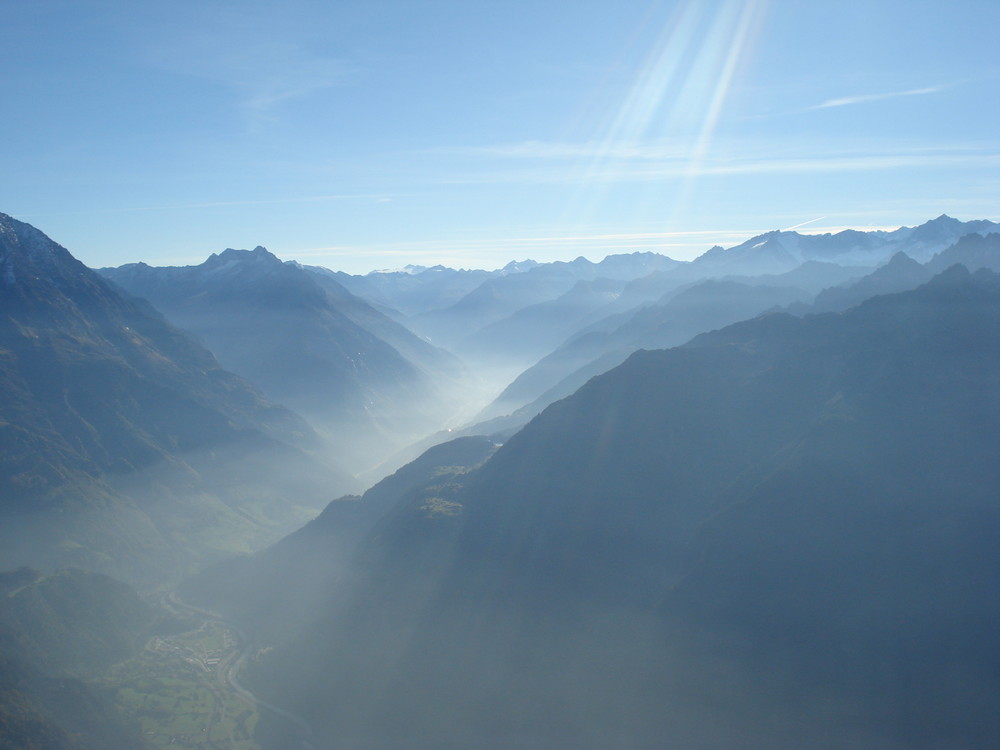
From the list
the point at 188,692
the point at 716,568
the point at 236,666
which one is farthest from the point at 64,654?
the point at 716,568

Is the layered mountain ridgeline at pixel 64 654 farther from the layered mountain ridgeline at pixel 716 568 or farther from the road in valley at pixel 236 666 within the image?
the layered mountain ridgeline at pixel 716 568

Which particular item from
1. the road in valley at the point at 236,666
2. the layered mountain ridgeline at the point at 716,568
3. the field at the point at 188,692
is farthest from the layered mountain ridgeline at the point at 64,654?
the layered mountain ridgeline at the point at 716,568

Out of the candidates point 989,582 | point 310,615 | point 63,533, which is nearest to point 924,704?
point 989,582

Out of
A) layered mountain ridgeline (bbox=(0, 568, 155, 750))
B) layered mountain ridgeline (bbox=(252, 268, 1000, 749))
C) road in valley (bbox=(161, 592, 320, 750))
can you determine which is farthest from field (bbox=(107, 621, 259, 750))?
layered mountain ridgeline (bbox=(252, 268, 1000, 749))

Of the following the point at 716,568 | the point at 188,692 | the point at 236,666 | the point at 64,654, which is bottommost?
the point at 64,654

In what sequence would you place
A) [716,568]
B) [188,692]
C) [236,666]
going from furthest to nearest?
[236,666] → [188,692] → [716,568]

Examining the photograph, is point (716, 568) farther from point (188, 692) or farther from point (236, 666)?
point (188, 692)
